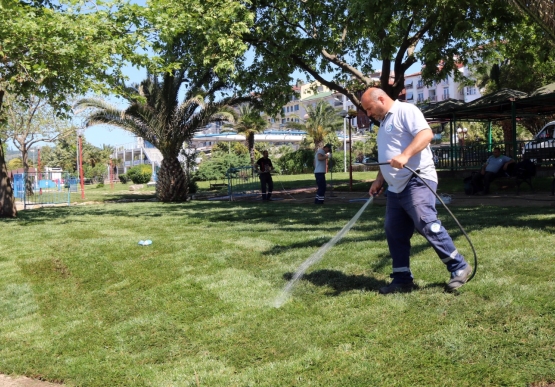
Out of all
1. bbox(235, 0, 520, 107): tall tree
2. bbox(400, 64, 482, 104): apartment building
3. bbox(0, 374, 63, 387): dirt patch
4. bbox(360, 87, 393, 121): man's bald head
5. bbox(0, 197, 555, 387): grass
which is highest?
bbox(400, 64, 482, 104): apartment building

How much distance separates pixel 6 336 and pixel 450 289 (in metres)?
4.00

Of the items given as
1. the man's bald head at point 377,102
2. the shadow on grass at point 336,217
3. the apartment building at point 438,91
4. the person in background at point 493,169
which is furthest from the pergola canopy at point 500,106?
the apartment building at point 438,91

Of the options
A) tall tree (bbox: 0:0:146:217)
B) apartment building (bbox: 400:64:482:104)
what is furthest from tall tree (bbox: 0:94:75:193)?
apartment building (bbox: 400:64:482:104)

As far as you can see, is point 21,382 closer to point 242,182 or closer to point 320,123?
point 242,182

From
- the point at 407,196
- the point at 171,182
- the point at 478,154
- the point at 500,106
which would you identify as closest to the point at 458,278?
the point at 407,196

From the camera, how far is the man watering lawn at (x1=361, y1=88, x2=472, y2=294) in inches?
174

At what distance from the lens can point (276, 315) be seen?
4.52m

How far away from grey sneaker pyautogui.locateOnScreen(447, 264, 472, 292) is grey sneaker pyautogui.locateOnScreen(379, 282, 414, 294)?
0.38 meters

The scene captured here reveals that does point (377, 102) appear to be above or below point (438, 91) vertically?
below

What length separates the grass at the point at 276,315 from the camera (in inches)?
137

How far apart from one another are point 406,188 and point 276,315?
1.54m

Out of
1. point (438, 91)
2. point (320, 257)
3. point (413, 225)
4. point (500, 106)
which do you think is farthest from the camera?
point (438, 91)

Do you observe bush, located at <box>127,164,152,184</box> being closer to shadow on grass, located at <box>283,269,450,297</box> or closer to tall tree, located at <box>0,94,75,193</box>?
tall tree, located at <box>0,94,75,193</box>

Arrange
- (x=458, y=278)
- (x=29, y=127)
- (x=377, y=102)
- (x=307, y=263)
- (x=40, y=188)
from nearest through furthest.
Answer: (x=458, y=278) → (x=377, y=102) → (x=307, y=263) → (x=40, y=188) → (x=29, y=127)
